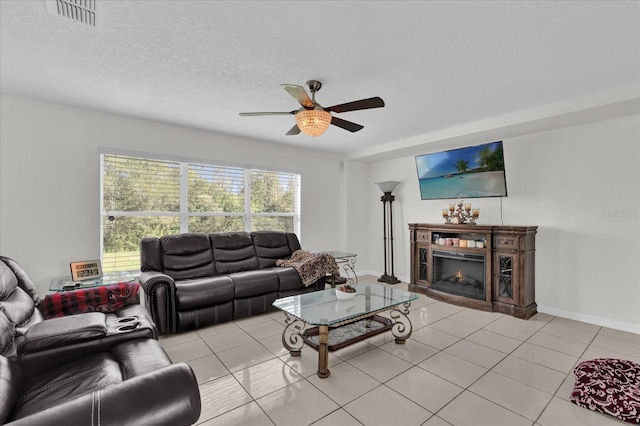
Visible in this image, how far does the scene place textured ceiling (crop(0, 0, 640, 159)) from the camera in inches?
70.6

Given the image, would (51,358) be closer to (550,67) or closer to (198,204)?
(198,204)

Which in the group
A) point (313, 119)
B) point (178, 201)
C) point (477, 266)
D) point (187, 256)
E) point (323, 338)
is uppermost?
point (313, 119)

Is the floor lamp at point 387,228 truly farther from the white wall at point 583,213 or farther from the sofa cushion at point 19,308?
the sofa cushion at point 19,308

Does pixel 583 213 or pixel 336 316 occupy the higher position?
pixel 583 213

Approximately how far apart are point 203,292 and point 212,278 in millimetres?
281

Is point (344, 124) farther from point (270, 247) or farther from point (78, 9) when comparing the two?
point (270, 247)

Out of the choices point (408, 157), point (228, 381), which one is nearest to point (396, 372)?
point (228, 381)

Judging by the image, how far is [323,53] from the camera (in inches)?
88.2

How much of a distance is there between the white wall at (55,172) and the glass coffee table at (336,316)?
8.39ft

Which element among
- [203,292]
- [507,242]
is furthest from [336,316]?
[507,242]

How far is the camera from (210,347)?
9.25ft

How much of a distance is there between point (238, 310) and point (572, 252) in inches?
159

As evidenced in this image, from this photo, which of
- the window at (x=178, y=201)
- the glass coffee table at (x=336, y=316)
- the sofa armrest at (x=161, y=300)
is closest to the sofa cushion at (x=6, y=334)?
the sofa armrest at (x=161, y=300)

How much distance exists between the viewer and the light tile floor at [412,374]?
1867 mm
